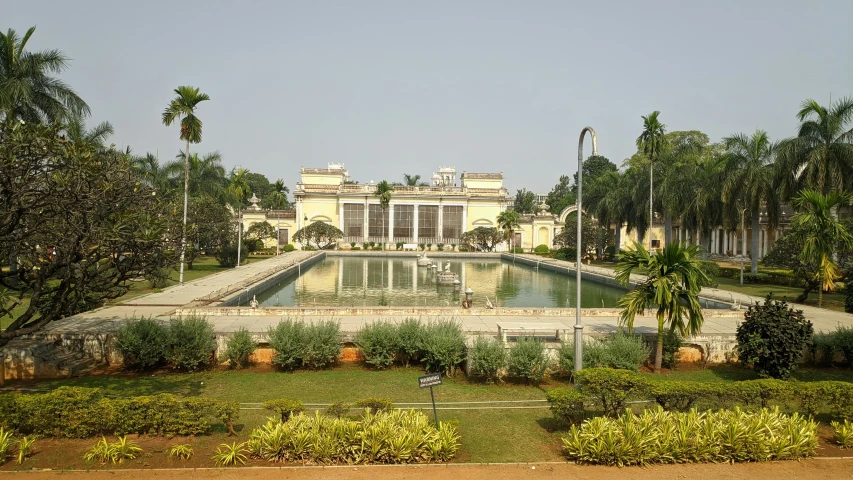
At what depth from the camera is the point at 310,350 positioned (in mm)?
12242

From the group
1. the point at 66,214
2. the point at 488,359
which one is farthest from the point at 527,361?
the point at 66,214

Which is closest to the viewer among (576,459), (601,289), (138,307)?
(576,459)

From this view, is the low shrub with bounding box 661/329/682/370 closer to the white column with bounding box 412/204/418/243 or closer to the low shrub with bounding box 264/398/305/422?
the low shrub with bounding box 264/398/305/422

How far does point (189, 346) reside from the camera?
12102 mm

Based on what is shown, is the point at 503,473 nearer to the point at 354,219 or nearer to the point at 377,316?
the point at 377,316

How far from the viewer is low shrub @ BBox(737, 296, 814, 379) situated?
38.5ft

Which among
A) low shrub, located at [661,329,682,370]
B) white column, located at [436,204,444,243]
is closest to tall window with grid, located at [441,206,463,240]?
white column, located at [436,204,444,243]

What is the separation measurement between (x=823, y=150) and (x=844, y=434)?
75.1 feet

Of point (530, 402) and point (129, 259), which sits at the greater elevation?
point (129, 259)

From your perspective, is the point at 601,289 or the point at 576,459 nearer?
the point at 576,459

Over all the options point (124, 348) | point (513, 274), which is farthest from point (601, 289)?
point (124, 348)

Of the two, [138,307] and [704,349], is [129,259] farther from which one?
[704,349]

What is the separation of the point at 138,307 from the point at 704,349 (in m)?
17.1

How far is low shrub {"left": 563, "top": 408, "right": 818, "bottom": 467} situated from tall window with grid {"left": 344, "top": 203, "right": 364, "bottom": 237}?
59.6 m
